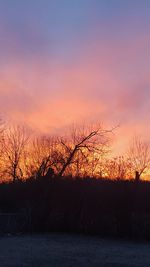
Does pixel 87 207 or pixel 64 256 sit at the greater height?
pixel 87 207

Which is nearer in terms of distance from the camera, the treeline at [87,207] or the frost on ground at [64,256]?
the frost on ground at [64,256]

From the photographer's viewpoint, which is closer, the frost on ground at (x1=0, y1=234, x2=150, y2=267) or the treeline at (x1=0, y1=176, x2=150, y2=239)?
the frost on ground at (x1=0, y1=234, x2=150, y2=267)

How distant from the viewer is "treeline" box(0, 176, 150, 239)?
2781 cm

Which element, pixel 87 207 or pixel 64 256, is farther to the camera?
pixel 87 207

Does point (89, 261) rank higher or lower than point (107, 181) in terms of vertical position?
lower

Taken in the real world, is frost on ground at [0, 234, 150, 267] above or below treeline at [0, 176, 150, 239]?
below

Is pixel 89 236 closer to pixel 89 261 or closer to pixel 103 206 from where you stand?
pixel 103 206

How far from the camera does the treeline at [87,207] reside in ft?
91.2

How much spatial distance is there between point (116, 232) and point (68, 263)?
12.9 m

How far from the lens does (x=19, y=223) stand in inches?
1126

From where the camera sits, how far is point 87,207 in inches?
1139

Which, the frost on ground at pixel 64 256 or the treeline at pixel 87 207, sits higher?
the treeline at pixel 87 207

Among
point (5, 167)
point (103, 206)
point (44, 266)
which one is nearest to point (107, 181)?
point (103, 206)

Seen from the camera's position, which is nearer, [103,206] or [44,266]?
[44,266]
